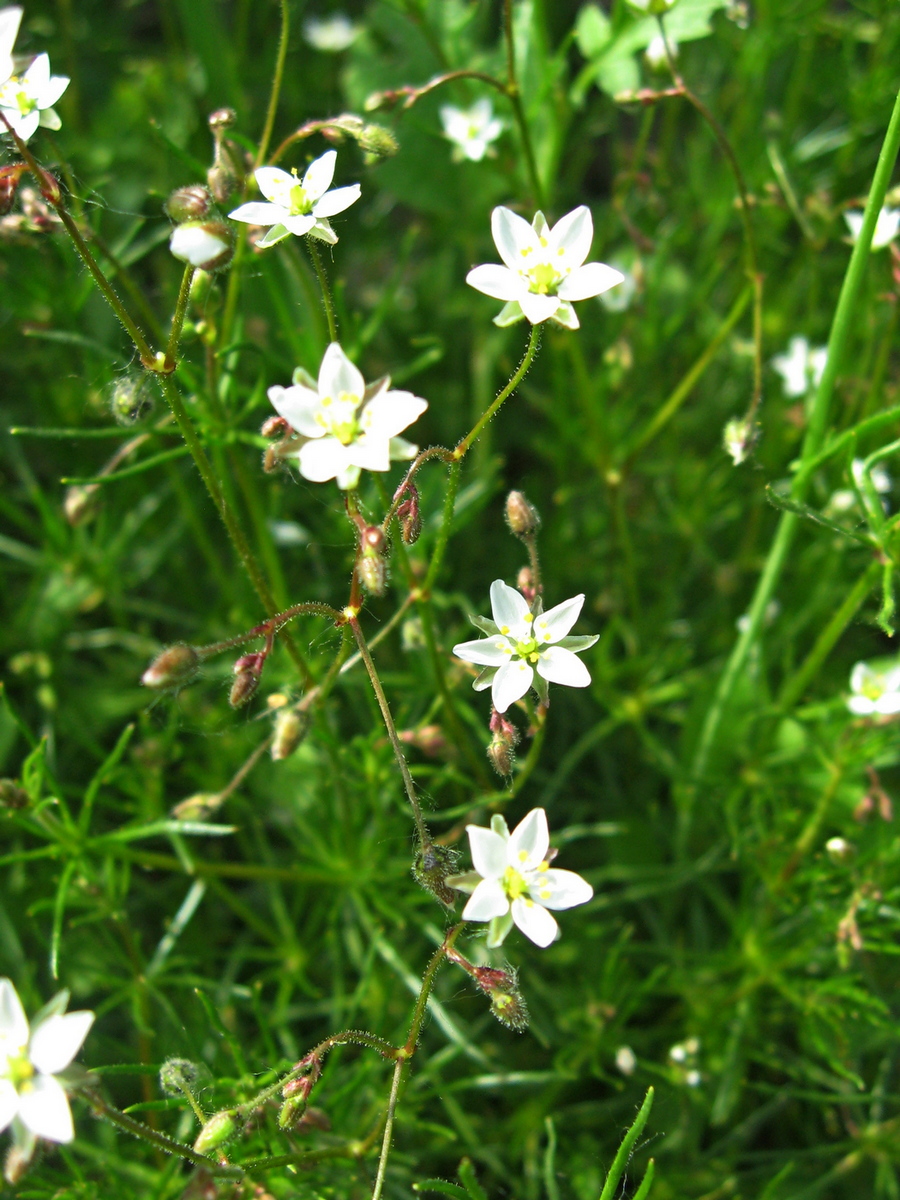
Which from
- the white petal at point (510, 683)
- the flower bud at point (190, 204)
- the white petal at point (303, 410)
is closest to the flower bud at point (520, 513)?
the white petal at point (510, 683)

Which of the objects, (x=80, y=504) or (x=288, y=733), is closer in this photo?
(x=288, y=733)

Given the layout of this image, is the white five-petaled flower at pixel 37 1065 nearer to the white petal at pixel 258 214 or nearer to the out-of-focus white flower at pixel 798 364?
the white petal at pixel 258 214

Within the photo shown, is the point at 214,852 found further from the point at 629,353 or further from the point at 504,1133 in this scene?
the point at 629,353

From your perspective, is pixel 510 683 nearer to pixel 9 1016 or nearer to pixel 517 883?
pixel 517 883

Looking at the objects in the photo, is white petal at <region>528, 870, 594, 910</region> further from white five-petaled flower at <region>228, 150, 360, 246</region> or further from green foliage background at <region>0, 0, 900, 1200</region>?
white five-petaled flower at <region>228, 150, 360, 246</region>

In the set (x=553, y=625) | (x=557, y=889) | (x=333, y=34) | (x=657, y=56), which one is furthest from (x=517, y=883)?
(x=333, y=34)

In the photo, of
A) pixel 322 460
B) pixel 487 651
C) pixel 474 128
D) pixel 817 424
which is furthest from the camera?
pixel 474 128

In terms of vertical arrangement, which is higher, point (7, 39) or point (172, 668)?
point (7, 39)

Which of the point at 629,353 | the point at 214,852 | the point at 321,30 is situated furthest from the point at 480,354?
the point at 214,852
